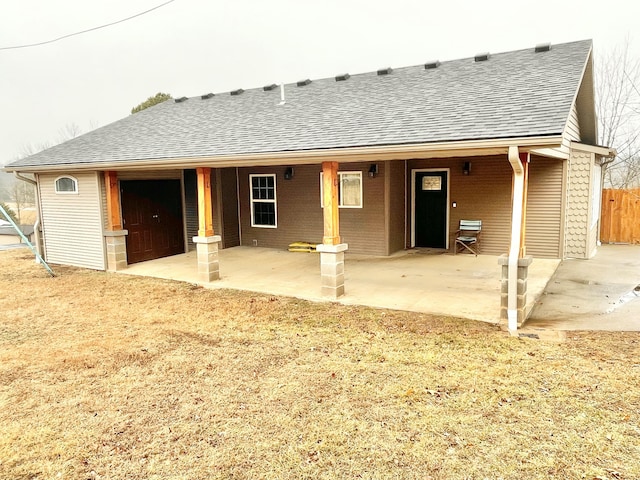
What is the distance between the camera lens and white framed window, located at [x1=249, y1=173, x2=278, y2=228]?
1241cm

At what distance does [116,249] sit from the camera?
1005cm

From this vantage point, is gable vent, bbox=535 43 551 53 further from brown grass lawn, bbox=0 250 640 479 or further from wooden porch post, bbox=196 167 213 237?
wooden porch post, bbox=196 167 213 237

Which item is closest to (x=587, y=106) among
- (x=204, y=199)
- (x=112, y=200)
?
(x=204, y=199)

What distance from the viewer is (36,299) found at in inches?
306

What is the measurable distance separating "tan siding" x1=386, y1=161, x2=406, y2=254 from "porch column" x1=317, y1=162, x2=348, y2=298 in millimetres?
3760

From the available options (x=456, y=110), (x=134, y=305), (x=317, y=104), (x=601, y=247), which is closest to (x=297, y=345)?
(x=134, y=305)

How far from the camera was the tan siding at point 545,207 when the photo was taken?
1003cm

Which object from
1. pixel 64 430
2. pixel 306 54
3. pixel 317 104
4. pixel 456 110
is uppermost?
pixel 306 54

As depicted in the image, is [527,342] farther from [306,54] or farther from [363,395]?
[306,54]

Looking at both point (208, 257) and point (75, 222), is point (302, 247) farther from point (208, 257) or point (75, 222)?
point (75, 222)

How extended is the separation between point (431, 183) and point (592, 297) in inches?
200

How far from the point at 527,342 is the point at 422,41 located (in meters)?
43.0

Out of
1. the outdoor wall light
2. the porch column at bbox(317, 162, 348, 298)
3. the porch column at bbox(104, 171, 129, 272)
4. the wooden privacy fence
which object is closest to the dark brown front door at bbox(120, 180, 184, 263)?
the porch column at bbox(104, 171, 129, 272)

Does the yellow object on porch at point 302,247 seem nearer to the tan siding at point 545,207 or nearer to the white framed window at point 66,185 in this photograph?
the tan siding at point 545,207
